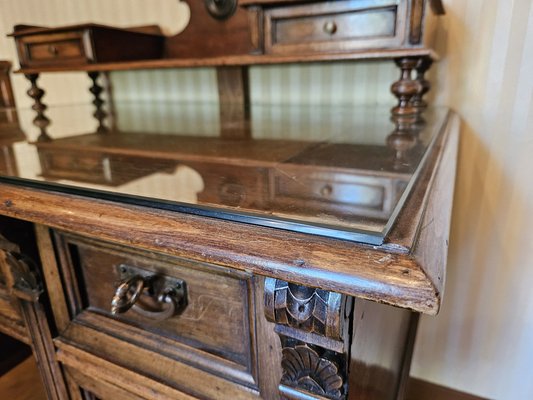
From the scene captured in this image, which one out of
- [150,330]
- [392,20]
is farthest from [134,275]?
[392,20]

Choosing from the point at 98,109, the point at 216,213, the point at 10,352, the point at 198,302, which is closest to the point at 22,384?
the point at 10,352

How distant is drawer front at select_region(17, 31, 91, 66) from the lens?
99 cm

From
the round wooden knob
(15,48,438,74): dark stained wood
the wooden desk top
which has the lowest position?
the wooden desk top

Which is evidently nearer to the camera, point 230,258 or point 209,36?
point 230,258

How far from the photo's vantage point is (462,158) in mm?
994

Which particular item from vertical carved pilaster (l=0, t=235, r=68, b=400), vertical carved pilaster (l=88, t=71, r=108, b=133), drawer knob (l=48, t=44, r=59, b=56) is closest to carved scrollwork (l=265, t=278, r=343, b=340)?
vertical carved pilaster (l=0, t=235, r=68, b=400)

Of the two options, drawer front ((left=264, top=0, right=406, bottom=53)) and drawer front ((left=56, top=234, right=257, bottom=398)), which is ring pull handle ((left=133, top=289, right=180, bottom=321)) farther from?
drawer front ((left=264, top=0, right=406, bottom=53))

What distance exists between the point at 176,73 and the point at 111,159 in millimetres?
924

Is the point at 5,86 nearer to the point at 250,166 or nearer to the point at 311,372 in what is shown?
the point at 250,166

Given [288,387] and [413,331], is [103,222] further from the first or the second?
[413,331]

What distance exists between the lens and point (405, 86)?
69cm

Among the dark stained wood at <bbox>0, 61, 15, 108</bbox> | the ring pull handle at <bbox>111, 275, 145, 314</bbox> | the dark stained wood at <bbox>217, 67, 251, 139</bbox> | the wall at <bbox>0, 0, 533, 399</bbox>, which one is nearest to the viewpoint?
the ring pull handle at <bbox>111, 275, 145, 314</bbox>

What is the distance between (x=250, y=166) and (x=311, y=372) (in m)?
0.23

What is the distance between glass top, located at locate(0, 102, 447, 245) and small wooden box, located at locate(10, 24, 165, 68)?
0.78 ft
